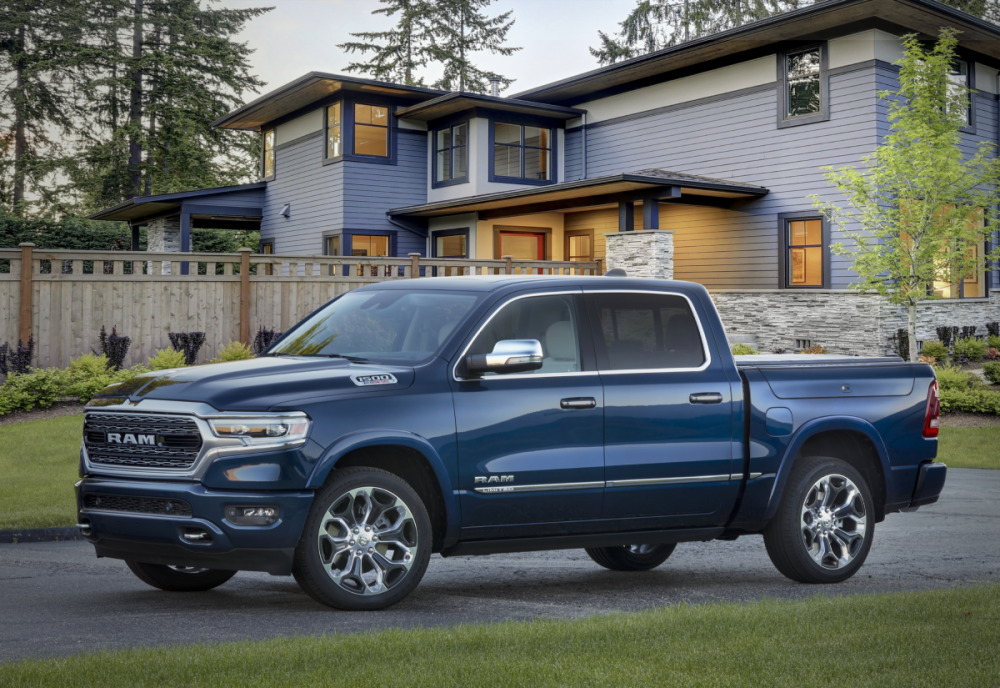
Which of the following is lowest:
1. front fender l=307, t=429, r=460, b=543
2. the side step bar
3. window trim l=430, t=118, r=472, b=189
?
the side step bar

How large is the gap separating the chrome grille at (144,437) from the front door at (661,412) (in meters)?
2.53

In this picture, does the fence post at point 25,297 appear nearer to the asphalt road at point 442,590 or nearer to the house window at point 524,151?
the asphalt road at point 442,590

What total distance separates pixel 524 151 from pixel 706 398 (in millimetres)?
24200

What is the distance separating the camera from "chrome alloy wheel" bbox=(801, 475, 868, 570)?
25.0 feet

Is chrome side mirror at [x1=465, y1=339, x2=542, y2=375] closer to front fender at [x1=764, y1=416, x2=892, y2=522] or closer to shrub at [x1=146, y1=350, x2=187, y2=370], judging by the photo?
front fender at [x1=764, y1=416, x2=892, y2=522]

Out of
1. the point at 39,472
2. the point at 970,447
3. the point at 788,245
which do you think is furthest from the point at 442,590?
the point at 788,245

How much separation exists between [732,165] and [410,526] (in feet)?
69.7

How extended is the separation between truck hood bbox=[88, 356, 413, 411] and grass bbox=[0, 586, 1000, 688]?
4.38ft

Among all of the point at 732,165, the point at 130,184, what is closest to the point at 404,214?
the point at 732,165

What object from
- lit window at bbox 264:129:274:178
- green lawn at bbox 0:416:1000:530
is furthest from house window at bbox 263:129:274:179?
green lawn at bbox 0:416:1000:530

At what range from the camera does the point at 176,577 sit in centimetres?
711

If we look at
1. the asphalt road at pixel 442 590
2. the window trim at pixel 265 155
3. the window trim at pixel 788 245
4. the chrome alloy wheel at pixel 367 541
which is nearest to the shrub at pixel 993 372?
the window trim at pixel 788 245

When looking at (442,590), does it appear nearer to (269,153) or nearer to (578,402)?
(578,402)

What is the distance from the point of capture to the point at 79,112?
50.3 meters
